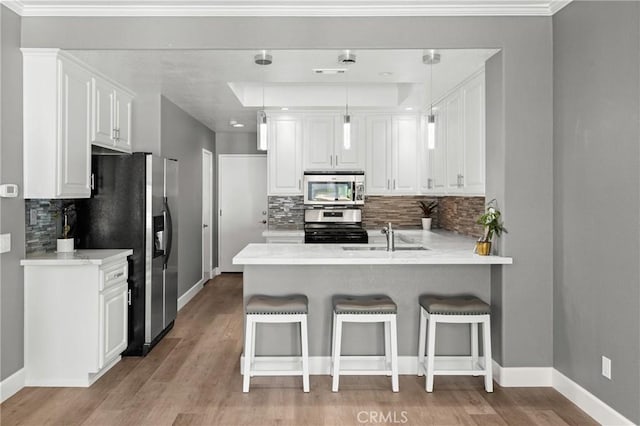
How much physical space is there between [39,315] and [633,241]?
12.6 feet

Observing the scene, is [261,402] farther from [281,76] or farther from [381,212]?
[381,212]

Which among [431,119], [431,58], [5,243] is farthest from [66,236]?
[431,58]

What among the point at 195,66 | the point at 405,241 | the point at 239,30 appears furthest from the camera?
the point at 405,241

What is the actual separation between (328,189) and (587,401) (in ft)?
11.9

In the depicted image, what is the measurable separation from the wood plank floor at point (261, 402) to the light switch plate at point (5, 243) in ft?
3.26

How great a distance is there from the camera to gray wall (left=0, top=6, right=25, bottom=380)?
3068 mm

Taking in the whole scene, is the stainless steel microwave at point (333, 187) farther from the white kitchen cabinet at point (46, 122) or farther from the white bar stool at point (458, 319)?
the white kitchen cabinet at point (46, 122)

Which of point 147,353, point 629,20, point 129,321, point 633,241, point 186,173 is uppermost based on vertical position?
point 629,20

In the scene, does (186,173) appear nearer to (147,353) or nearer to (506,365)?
(147,353)

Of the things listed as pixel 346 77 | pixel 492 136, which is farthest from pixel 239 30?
pixel 492 136

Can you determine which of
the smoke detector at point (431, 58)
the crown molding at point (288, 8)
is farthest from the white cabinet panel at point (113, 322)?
the smoke detector at point (431, 58)

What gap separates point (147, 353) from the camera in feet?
13.2

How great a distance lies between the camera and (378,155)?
232 inches

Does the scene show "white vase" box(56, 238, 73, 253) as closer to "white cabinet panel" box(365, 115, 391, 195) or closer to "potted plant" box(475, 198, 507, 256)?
"potted plant" box(475, 198, 507, 256)
